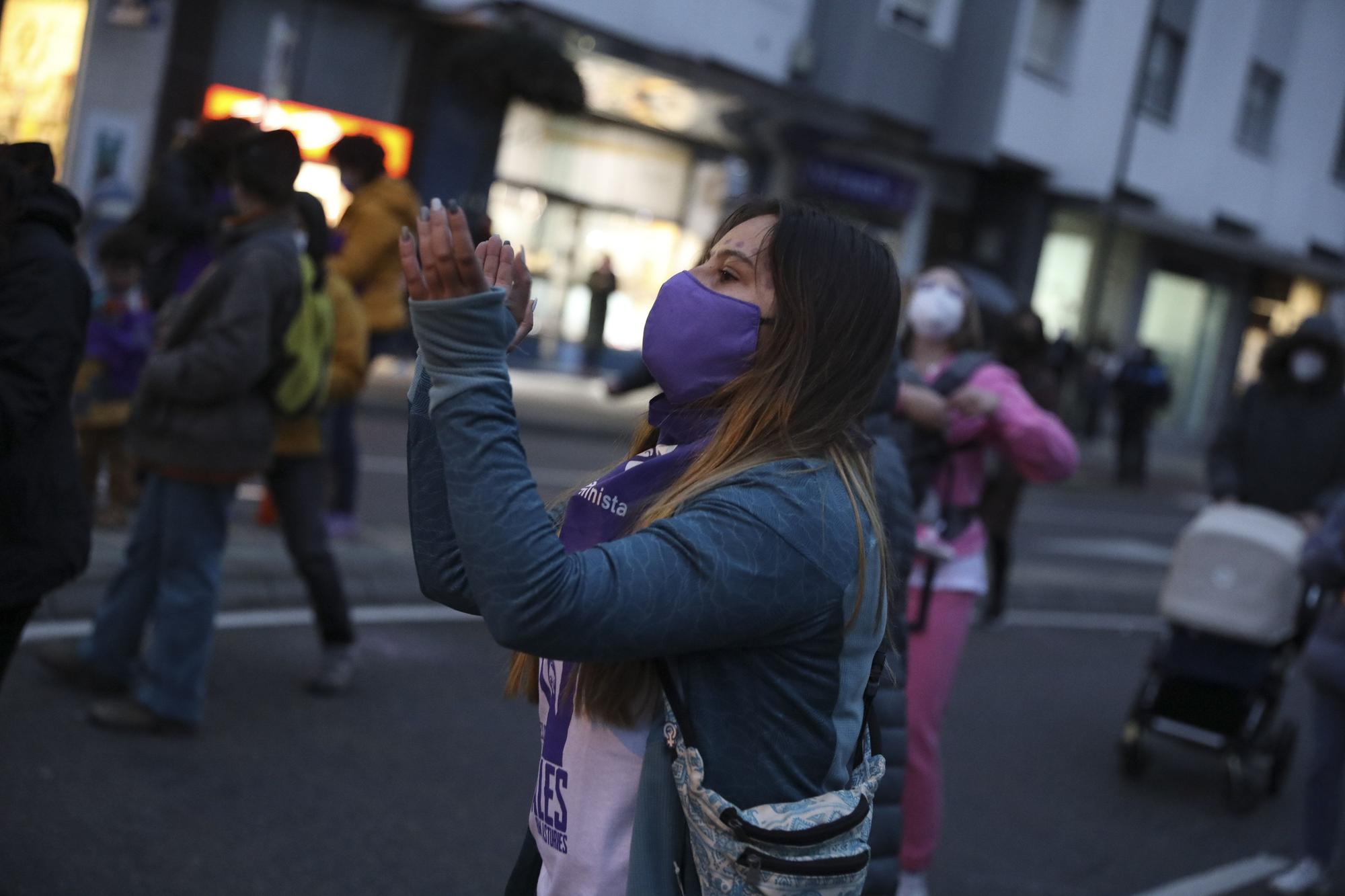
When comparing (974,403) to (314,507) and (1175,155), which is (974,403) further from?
(1175,155)

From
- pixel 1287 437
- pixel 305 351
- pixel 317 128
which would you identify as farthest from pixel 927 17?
pixel 305 351

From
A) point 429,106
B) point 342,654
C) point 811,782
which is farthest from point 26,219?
point 429,106

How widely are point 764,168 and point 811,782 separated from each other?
2150 centimetres

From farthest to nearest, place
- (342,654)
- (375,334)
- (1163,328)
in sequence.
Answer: (1163,328), (375,334), (342,654)

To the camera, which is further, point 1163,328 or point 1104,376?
point 1163,328

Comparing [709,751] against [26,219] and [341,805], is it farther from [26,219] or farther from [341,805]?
[341,805]

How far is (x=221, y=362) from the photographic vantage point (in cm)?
503

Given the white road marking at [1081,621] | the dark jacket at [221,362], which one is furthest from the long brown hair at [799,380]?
the white road marking at [1081,621]

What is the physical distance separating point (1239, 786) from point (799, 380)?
5458mm

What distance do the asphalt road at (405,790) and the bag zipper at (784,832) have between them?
0.81 m

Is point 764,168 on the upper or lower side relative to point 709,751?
upper

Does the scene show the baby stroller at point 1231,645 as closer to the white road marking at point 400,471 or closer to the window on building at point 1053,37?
the white road marking at point 400,471

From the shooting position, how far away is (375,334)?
8.63 metres

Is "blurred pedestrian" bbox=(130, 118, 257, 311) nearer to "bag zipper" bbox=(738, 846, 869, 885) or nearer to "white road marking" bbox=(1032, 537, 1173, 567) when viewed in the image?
"bag zipper" bbox=(738, 846, 869, 885)
